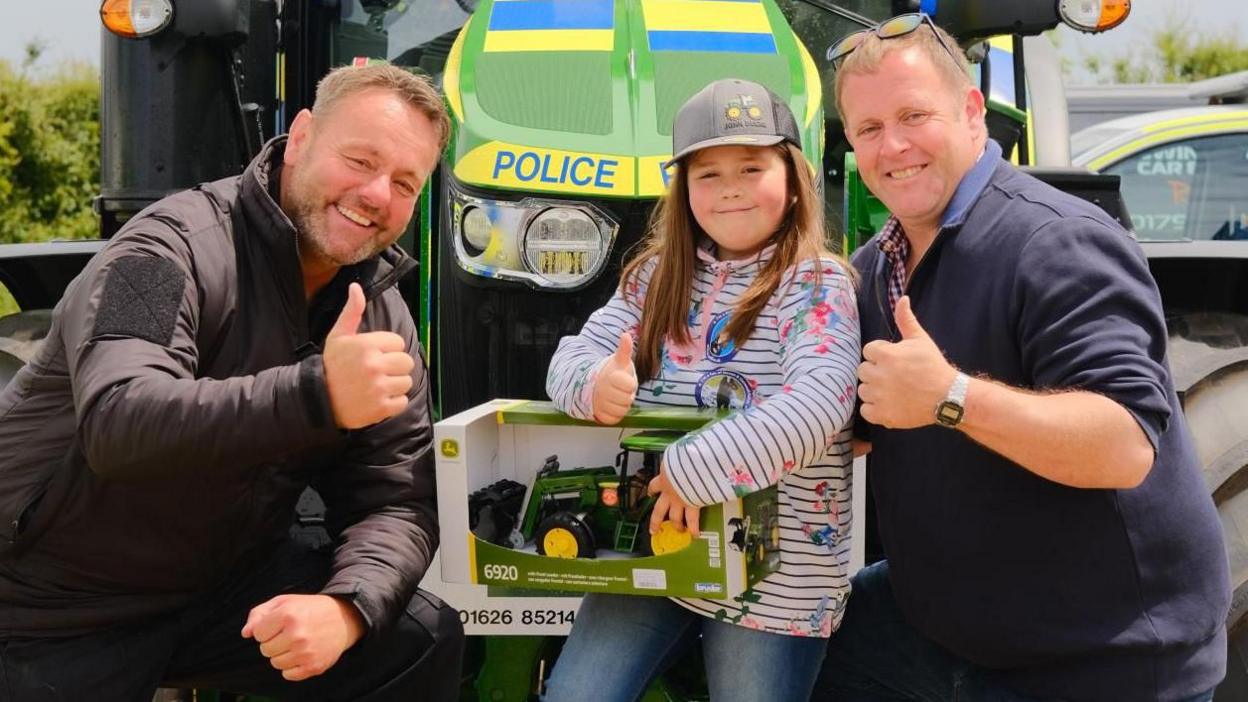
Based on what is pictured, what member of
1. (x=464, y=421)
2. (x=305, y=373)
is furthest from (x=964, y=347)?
(x=305, y=373)

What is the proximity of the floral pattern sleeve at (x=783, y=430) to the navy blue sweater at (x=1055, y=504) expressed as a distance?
183 millimetres

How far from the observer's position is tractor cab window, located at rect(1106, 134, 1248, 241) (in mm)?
12008

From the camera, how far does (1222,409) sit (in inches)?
128

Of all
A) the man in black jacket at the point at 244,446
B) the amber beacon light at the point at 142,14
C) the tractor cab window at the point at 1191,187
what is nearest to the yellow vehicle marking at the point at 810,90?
the man in black jacket at the point at 244,446

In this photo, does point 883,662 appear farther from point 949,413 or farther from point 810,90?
point 810,90

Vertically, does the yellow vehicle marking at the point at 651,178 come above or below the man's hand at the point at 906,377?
above

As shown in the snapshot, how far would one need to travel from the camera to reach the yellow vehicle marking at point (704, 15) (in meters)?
3.54

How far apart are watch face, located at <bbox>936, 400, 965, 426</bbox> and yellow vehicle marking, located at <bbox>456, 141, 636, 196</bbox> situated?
117 centimetres

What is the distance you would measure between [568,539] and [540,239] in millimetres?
856

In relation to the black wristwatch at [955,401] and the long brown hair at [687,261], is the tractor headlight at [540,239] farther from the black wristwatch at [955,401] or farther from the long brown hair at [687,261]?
the black wristwatch at [955,401]

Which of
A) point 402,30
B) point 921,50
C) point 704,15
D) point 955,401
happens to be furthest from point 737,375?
point 402,30

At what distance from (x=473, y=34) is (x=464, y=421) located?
1.45m

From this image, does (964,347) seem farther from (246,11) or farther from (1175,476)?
(246,11)

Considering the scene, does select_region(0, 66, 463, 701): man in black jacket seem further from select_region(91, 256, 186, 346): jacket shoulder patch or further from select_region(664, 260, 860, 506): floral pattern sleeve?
select_region(664, 260, 860, 506): floral pattern sleeve
